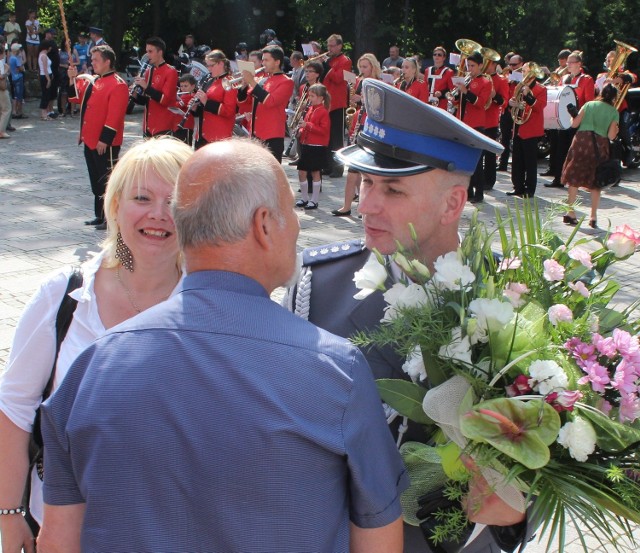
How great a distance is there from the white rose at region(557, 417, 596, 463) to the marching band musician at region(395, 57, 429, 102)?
11481mm

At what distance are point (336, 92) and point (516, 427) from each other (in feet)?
39.5

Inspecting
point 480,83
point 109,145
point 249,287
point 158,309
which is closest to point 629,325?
point 249,287

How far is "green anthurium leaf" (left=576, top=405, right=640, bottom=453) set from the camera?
1620 mm

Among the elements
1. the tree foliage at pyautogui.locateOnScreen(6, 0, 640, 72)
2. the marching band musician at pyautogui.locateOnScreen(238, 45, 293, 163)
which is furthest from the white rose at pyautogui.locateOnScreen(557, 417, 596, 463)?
the tree foliage at pyautogui.locateOnScreen(6, 0, 640, 72)

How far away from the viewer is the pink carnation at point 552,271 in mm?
1817

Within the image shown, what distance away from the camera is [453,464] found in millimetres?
1718

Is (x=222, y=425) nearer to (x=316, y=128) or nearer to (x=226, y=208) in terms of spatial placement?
(x=226, y=208)

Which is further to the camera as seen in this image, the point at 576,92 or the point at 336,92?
the point at 576,92

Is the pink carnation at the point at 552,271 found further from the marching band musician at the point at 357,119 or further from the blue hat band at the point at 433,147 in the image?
the marching band musician at the point at 357,119

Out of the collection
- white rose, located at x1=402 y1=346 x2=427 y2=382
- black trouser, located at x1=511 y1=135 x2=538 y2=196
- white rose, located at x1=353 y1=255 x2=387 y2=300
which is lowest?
black trouser, located at x1=511 y1=135 x2=538 y2=196

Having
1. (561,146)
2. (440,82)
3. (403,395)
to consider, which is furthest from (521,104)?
(403,395)

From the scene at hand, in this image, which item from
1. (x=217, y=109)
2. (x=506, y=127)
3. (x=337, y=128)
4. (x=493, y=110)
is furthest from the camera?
(x=506, y=127)

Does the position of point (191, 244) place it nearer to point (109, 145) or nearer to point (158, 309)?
point (158, 309)

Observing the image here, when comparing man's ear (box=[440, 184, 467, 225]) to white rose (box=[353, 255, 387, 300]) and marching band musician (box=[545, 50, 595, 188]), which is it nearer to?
white rose (box=[353, 255, 387, 300])
